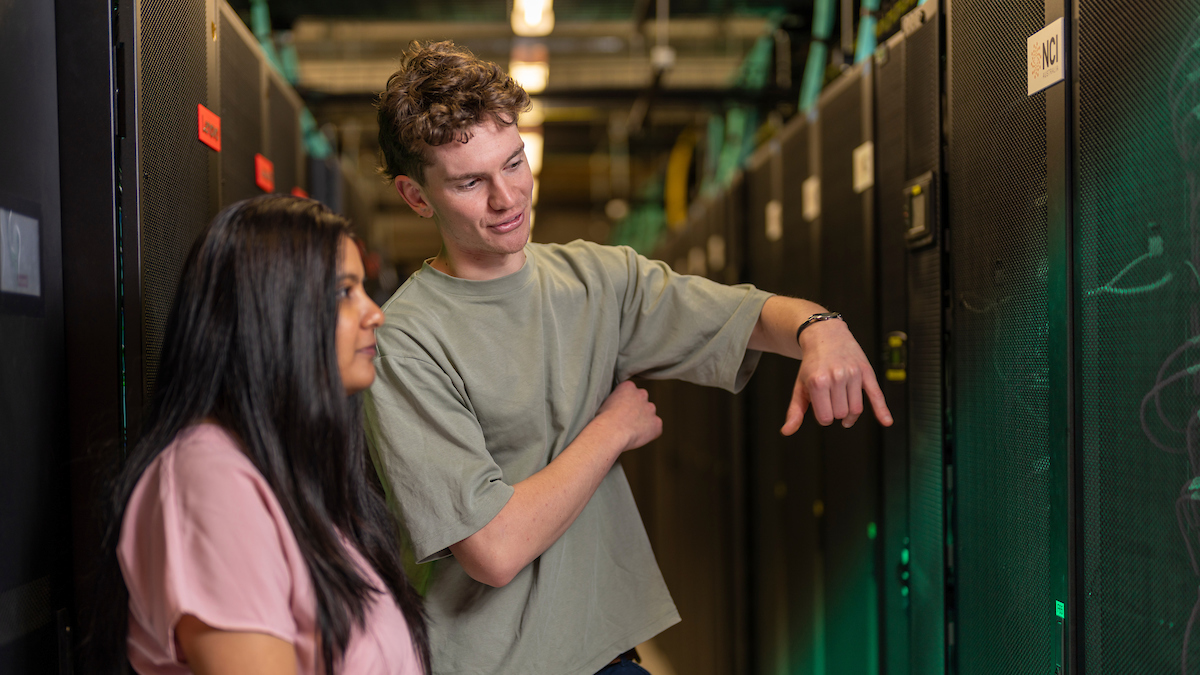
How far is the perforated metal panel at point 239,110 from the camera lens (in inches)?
65.9

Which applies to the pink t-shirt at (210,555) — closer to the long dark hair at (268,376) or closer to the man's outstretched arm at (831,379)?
the long dark hair at (268,376)

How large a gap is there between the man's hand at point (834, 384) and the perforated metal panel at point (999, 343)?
209 millimetres

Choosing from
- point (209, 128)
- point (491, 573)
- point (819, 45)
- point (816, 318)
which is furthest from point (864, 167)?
point (819, 45)

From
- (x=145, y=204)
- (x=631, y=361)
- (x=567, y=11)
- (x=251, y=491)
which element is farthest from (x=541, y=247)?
(x=567, y=11)

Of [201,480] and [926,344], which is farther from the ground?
[926,344]

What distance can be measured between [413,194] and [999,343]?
2.93 ft

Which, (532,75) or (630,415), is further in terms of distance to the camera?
(532,75)

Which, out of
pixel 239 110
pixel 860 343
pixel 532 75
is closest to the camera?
pixel 239 110

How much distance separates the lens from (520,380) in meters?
1.26

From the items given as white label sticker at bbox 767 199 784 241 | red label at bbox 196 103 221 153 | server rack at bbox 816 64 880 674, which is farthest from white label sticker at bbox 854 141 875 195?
red label at bbox 196 103 221 153

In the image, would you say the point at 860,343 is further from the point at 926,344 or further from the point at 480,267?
the point at 480,267

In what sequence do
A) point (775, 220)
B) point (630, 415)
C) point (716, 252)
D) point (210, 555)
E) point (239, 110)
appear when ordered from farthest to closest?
point (716, 252) < point (775, 220) < point (239, 110) < point (630, 415) < point (210, 555)

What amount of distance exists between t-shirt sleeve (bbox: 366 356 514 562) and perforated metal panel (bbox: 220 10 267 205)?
730mm

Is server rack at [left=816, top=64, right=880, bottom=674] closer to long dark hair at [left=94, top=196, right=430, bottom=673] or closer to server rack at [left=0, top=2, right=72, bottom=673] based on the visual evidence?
long dark hair at [left=94, top=196, right=430, bottom=673]
